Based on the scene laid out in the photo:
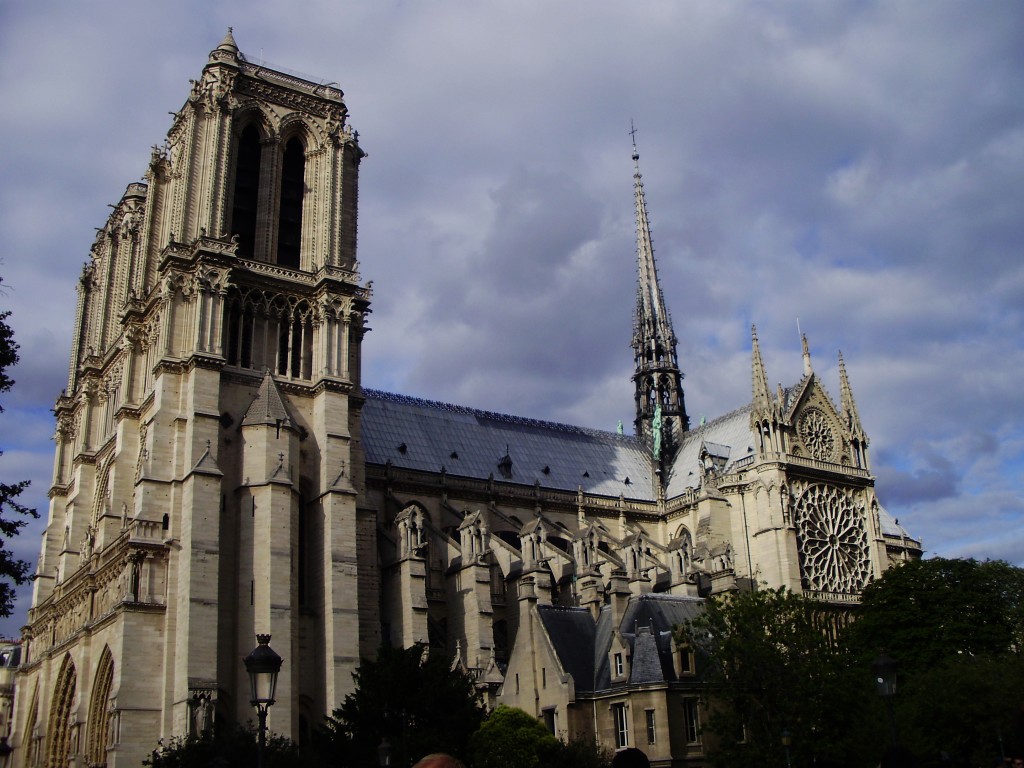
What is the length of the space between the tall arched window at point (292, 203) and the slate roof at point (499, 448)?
37.3ft

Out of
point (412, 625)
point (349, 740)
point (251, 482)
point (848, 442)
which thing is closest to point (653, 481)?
point (848, 442)

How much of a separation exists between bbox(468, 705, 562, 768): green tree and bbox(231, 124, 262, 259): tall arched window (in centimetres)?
2524

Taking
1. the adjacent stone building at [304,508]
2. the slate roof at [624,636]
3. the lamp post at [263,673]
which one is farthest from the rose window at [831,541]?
the lamp post at [263,673]

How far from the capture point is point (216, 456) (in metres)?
42.7

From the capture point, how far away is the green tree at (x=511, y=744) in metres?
33.1

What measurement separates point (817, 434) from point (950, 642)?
16.1 metres

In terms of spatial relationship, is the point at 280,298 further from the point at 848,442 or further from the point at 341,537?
the point at 848,442

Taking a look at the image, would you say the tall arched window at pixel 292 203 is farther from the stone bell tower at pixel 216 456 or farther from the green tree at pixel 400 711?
the green tree at pixel 400 711

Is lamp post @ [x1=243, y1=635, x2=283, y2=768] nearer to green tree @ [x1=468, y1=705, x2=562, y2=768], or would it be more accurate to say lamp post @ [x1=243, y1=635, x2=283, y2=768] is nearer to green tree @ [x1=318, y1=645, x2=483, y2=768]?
green tree @ [x1=318, y1=645, x2=483, y2=768]

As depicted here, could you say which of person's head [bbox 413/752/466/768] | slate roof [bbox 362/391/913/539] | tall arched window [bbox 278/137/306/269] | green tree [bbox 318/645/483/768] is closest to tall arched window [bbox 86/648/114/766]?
green tree [bbox 318/645/483/768]

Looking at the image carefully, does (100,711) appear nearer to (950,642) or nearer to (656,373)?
(950,642)

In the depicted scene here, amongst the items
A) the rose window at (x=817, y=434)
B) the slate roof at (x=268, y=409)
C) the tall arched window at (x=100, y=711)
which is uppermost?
the rose window at (x=817, y=434)

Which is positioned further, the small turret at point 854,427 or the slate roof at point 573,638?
the small turret at point 854,427

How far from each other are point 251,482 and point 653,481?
32.5 metres
